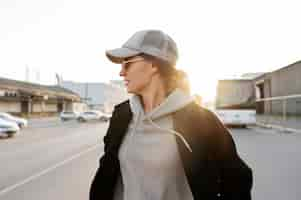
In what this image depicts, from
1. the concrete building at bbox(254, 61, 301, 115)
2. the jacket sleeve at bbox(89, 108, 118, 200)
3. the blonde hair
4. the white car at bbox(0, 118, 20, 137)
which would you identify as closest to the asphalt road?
the jacket sleeve at bbox(89, 108, 118, 200)

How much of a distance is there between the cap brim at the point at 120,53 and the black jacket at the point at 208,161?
40cm

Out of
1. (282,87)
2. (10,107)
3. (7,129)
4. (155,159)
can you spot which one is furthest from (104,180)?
(10,107)

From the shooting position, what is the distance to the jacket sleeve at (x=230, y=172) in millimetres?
1830

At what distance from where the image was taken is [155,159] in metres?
1.94

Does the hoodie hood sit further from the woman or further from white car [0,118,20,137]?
white car [0,118,20,137]

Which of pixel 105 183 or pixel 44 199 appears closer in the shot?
pixel 105 183

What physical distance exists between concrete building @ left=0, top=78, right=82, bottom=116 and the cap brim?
43.2 meters

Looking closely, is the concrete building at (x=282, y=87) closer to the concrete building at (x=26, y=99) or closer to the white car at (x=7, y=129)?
the white car at (x=7, y=129)

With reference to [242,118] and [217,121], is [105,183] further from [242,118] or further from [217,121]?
[242,118]

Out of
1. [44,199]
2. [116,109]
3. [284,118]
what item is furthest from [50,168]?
[284,118]

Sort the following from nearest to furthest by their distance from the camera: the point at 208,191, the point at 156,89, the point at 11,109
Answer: the point at 208,191 → the point at 156,89 → the point at 11,109

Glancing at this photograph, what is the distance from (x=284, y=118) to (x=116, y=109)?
71.8ft

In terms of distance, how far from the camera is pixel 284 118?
22.5 meters

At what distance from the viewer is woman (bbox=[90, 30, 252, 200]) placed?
1.85 meters
